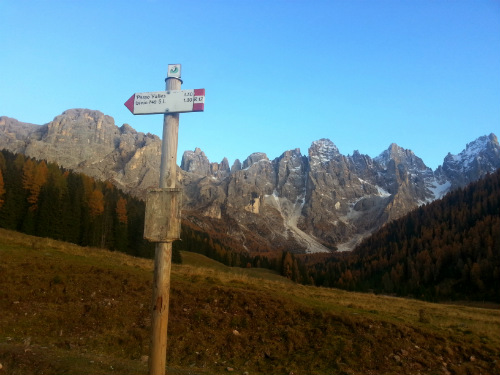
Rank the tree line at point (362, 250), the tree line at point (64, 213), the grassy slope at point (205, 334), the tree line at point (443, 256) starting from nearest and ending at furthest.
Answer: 1. the grassy slope at point (205, 334)
2. the tree line at point (64, 213)
3. the tree line at point (362, 250)
4. the tree line at point (443, 256)

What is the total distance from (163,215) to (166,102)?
2.86 m

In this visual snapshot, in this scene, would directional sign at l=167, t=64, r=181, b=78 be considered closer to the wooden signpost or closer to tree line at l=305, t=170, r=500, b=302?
the wooden signpost

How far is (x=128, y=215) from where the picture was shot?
Answer: 93750 mm

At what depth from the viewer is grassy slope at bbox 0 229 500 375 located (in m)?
12.5

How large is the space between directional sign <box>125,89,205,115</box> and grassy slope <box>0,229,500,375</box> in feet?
27.0

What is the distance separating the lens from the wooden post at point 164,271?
7.21m

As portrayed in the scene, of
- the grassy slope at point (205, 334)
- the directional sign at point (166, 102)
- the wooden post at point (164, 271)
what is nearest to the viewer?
the wooden post at point (164, 271)

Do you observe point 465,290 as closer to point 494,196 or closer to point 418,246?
point 418,246

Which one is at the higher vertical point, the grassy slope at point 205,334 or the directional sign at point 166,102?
the directional sign at point 166,102

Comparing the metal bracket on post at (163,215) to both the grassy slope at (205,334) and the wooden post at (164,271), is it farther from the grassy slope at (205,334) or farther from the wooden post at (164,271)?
the grassy slope at (205,334)

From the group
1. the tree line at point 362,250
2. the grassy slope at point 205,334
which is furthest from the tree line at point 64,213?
the grassy slope at point 205,334

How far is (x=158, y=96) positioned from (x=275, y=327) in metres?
12.6

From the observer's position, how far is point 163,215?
767 centimetres

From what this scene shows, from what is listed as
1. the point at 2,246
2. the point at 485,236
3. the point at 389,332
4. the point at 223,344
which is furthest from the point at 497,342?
the point at 485,236
